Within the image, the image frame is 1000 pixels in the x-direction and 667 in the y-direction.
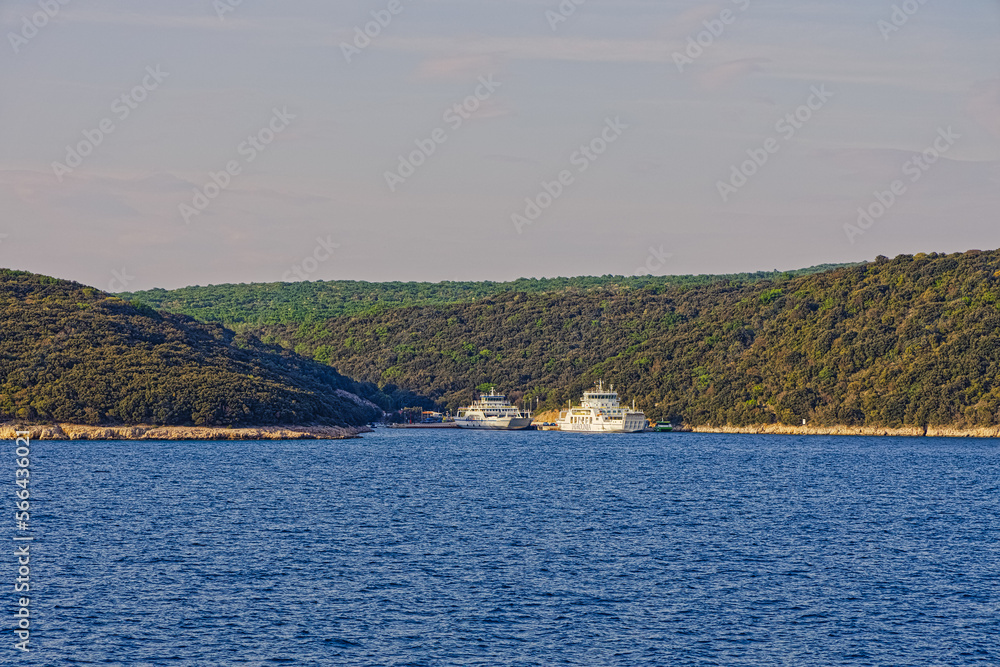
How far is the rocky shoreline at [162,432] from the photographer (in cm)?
12256

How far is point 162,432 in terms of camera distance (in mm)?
129625

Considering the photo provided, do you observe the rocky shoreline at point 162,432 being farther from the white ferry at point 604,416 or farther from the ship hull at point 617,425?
the white ferry at point 604,416

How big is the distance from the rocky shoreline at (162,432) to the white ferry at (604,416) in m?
53.1

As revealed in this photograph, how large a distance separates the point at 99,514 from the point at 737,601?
35.1 m

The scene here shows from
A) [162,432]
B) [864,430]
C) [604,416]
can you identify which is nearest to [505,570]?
[162,432]

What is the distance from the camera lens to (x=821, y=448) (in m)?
129

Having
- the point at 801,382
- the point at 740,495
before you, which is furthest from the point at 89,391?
the point at 801,382

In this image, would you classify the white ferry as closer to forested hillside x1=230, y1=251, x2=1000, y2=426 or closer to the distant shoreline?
forested hillside x1=230, y1=251, x2=1000, y2=426

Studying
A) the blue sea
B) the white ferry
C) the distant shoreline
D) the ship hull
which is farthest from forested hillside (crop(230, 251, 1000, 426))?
the blue sea

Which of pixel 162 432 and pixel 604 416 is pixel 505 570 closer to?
pixel 162 432

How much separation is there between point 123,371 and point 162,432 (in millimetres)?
8491

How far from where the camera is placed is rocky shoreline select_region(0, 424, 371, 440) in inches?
4825

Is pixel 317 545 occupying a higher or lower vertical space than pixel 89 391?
lower

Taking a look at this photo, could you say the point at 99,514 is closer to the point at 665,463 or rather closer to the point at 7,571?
the point at 7,571
